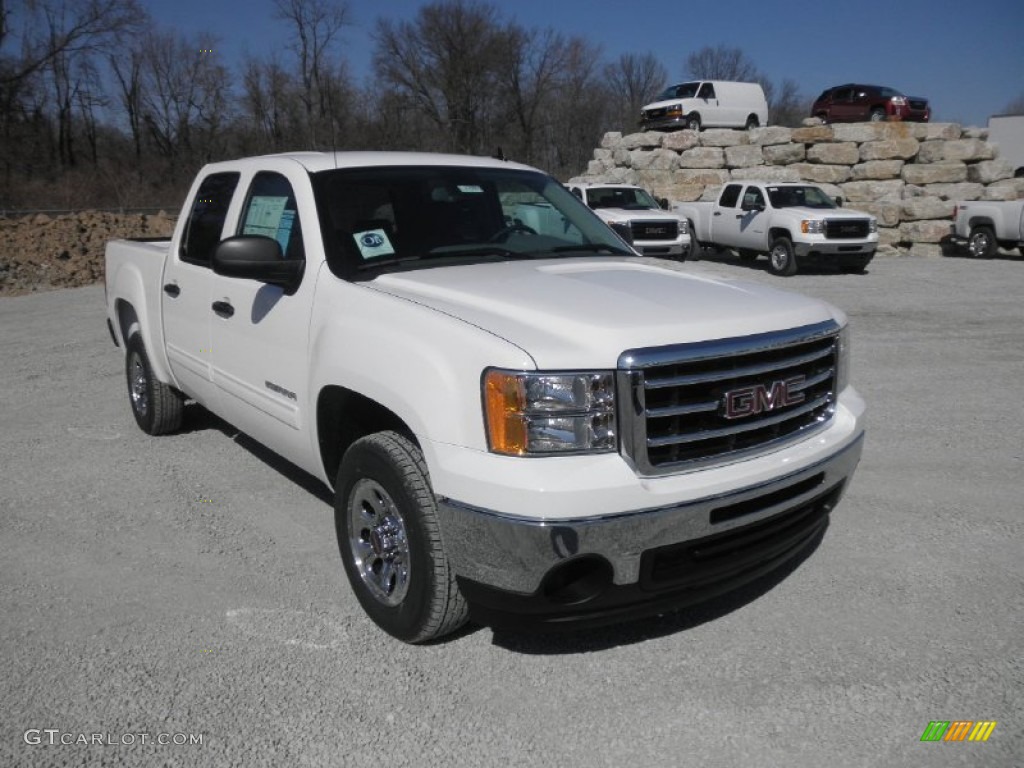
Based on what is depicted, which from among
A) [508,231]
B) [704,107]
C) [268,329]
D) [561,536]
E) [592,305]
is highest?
[704,107]

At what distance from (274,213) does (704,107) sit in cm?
2649

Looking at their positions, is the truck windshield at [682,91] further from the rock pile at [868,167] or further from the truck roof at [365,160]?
the truck roof at [365,160]

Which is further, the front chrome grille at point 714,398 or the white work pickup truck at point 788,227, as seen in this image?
the white work pickup truck at point 788,227

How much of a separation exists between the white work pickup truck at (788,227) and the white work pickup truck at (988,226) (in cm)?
333

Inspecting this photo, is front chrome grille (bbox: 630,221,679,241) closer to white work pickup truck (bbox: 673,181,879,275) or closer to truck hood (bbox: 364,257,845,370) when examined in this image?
white work pickup truck (bbox: 673,181,879,275)

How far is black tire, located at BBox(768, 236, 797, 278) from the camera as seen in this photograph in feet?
55.7

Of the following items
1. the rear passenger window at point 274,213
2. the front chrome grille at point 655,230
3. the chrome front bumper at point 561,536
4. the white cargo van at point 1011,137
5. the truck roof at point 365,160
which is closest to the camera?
the chrome front bumper at point 561,536

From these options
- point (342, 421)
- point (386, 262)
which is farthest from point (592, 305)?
point (342, 421)

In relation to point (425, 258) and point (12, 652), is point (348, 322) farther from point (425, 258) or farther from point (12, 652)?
point (12, 652)

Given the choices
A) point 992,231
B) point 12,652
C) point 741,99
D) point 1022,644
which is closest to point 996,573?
point 1022,644

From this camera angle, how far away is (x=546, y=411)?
8.53ft

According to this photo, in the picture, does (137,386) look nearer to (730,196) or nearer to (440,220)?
(440,220)

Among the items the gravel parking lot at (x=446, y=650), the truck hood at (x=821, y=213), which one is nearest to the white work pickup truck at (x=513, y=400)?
the gravel parking lot at (x=446, y=650)

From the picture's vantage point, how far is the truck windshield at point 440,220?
3.71 meters
